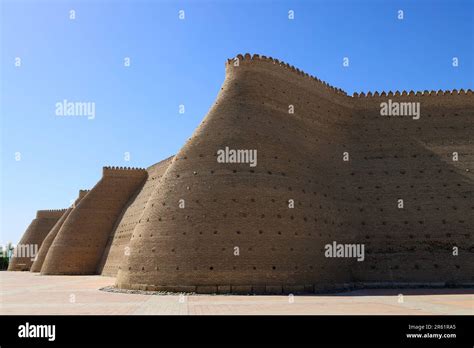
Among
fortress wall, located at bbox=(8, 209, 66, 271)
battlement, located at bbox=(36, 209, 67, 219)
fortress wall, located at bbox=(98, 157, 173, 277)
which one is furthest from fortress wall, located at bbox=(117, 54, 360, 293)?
battlement, located at bbox=(36, 209, 67, 219)

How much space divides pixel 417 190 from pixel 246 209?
1039 cm

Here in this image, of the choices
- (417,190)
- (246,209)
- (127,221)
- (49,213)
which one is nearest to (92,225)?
(127,221)

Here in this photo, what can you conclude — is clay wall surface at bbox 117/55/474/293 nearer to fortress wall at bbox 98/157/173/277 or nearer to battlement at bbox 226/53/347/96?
battlement at bbox 226/53/347/96

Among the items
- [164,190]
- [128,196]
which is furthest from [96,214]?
[164,190]

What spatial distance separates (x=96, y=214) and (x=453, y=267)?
104 feet

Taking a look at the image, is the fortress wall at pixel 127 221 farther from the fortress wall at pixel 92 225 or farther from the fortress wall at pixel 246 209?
the fortress wall at pixel 246 209

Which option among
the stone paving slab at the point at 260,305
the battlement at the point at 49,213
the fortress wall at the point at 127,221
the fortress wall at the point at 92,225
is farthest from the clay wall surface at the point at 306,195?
the battlement at the point at 49,213

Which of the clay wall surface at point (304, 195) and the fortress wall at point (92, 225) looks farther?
the fortress wall at point (92, 225)

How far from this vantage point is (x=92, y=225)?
43.2 metres

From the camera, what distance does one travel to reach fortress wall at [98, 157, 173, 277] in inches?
1521

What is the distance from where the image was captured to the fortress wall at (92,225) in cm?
4156

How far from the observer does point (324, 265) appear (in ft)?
66.6

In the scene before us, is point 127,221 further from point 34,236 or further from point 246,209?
point 34,236

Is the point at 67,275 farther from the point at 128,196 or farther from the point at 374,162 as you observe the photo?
the point at 374,162
